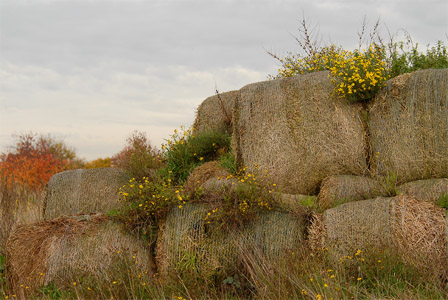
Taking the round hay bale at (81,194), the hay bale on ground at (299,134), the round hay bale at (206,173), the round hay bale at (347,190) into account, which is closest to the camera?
the round hay bale at (347,190)

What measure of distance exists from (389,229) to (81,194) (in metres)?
5.79

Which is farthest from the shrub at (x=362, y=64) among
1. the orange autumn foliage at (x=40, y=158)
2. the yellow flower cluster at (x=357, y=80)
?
the orange autumn foliage at (x=40, y=158)

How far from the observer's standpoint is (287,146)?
28.6ft

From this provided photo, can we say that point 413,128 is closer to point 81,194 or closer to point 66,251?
point 66,251

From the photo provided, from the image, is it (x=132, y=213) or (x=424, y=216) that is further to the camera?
(x=132, y=213)

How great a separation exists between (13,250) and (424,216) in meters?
5.97

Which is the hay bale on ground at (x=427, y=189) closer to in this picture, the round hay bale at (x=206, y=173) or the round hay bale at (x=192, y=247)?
the round hay bale at (x=192, y=247)

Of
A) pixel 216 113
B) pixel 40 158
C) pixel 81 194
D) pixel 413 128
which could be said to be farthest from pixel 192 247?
pixel 40 158

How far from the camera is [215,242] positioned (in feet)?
22.4

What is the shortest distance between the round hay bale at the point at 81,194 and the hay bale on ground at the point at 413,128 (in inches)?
193

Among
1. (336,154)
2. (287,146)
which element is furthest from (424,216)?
(287,146)

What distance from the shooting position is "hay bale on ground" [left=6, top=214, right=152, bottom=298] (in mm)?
7023

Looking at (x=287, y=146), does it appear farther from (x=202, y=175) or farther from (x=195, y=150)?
(x=195, y=150)

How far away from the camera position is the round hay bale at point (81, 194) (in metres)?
9.29
